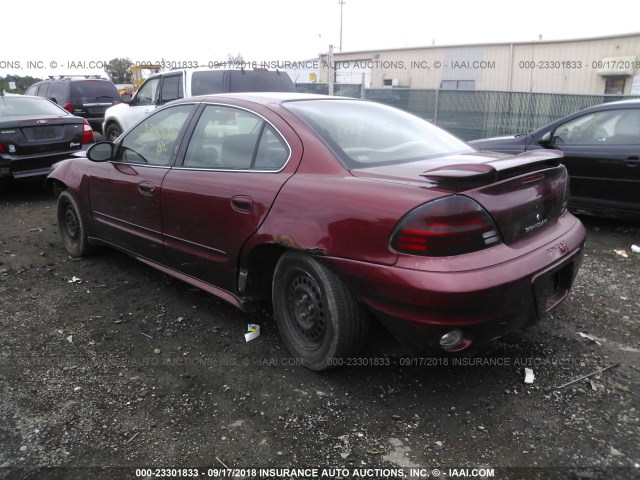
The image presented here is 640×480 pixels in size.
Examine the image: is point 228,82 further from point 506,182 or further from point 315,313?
point 506,182

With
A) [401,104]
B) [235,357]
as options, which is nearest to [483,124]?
[401,104]

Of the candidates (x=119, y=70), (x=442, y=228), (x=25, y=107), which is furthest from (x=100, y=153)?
(x=119, y=70)

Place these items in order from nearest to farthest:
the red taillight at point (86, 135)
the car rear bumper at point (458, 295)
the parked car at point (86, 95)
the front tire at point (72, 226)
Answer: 1. the car rear bumper at point (458, 295)
2. the front tire at point (72, 226)
3. the red taillight at point (86, 135)
4. the parked car at point (86, 95)

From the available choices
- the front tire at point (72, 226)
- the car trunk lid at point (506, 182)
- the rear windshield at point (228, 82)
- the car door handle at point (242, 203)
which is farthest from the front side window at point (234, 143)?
A: the rear windshield at point (228, 82)

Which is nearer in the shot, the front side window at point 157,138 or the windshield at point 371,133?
the windshield at point 371,133

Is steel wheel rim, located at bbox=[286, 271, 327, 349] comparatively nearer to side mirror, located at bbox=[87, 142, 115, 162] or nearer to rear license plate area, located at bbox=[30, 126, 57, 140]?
side mirror, located at bbox=[87, 142, 115, 162]

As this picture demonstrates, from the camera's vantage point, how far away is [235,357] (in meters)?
3.29

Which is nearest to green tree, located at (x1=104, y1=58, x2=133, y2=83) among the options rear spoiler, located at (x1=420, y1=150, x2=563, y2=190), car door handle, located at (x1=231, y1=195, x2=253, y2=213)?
car door handle, located at (x1=231, y1=195, x2=253, y2=213)

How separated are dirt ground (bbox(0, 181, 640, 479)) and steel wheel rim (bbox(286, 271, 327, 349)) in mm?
223

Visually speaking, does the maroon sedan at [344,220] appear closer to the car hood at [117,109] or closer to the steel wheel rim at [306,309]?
the steel wheel rim at [306,309]

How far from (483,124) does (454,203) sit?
1130cm

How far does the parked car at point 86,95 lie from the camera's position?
1317 centimetres

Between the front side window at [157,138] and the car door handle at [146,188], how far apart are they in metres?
0.17

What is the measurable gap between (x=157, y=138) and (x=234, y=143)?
930 mm
